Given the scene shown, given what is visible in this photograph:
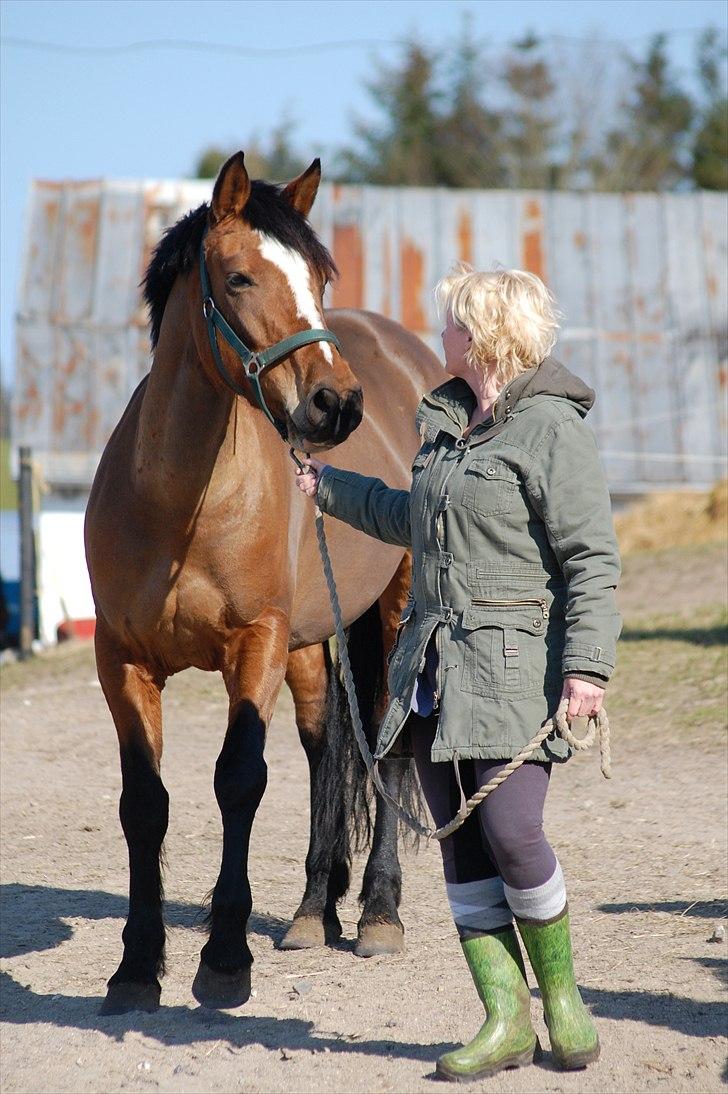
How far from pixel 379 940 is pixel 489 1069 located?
146 cm

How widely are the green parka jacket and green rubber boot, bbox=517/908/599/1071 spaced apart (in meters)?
0.39

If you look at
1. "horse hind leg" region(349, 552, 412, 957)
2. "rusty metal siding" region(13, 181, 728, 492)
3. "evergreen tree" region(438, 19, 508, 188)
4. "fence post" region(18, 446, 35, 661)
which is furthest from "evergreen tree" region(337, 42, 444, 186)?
"horse hind leg" region(349, 552, 412, 957)

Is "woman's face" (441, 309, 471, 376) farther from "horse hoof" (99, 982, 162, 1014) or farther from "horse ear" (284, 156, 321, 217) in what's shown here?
"horse hoof" (99, 982, 162, 1014)

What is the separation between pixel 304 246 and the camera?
11.2ft

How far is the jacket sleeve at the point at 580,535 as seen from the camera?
252 cm

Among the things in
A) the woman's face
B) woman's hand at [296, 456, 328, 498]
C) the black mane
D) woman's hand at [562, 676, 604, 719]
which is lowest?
woman's hand at [562, 676, 604, 719]

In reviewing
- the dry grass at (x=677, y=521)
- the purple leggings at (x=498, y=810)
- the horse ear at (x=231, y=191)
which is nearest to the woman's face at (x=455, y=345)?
the purple leggings at (x=498, y=810)

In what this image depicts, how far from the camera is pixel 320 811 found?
4.47m

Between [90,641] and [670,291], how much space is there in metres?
8.33

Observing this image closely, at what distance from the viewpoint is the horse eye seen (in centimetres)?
334

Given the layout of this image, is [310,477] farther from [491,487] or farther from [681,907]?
[681,907]

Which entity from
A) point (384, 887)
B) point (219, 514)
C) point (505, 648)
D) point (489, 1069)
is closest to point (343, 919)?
point (384, 887)

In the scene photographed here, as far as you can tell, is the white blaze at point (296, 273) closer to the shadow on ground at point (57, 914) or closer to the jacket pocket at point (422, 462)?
the jacket pocket at point (422, 462)

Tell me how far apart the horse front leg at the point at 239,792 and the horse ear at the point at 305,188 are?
1.19m
